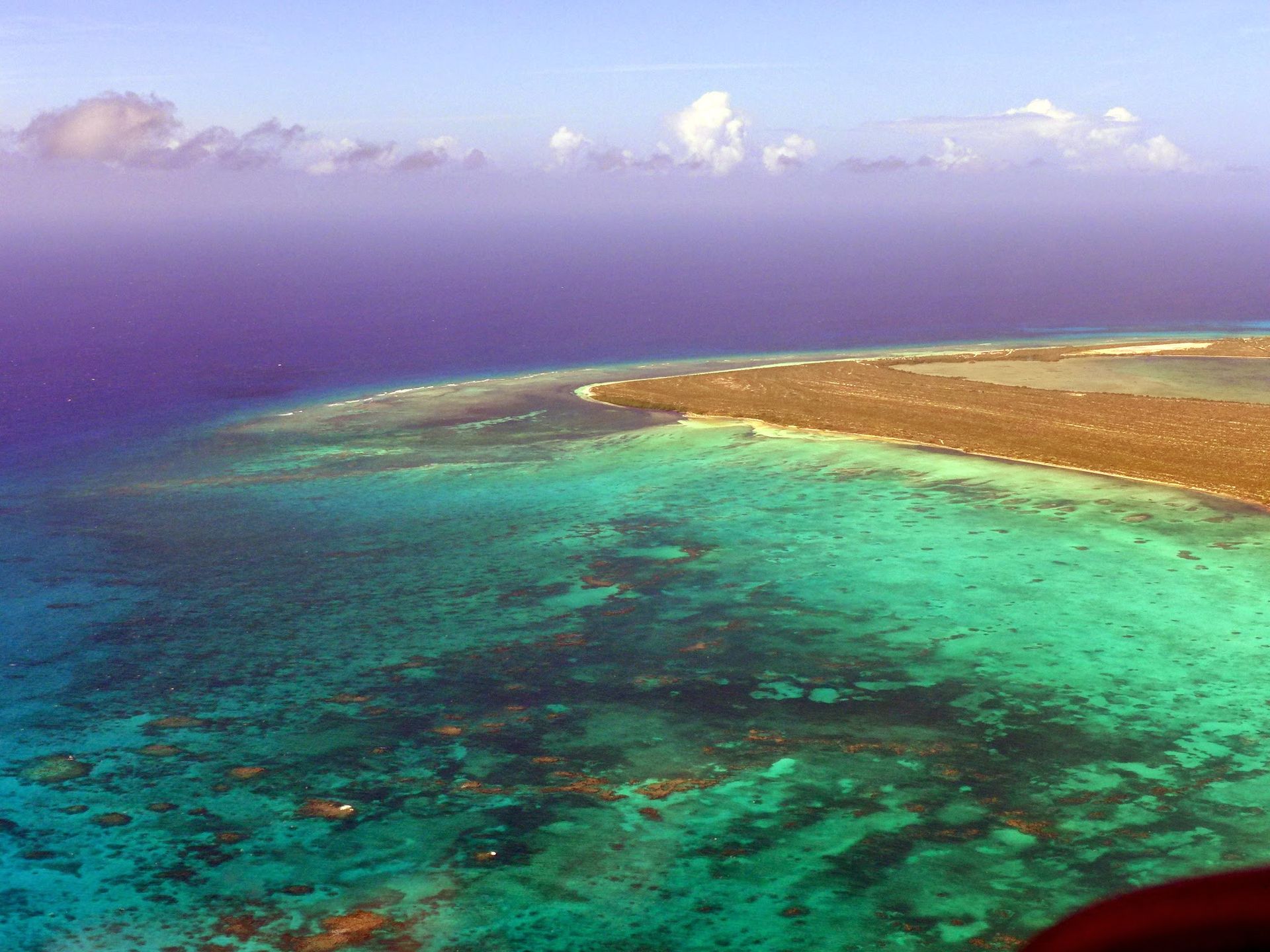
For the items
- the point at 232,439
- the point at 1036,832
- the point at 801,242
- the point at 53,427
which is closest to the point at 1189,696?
the point at 1036,832

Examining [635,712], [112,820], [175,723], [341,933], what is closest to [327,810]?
[112,820]

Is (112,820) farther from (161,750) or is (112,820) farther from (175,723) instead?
(175,723)

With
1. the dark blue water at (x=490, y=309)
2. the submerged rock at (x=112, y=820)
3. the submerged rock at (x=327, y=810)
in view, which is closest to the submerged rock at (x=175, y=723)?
the submerged rock at (x=112, y=820)

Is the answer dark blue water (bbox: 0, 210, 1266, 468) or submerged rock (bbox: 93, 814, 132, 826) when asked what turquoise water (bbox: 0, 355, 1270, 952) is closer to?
submerged rock (bbox: 93, 814, 132, 826)

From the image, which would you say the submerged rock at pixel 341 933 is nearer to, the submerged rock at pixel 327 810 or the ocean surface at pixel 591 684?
the ocean surface at pixel 591 684

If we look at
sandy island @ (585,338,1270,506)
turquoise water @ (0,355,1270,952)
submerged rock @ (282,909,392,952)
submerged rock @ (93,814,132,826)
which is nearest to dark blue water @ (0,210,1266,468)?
sandy island @ (585,338,1270,506)

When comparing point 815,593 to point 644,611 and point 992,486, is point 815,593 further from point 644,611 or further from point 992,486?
point 992,486
